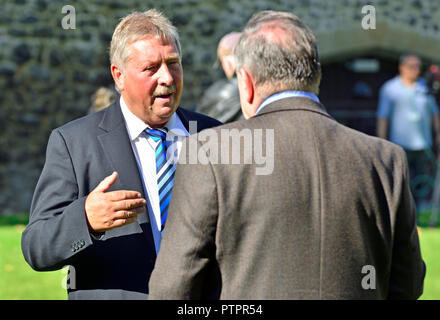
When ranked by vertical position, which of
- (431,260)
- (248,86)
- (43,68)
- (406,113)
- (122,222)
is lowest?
(431,260)

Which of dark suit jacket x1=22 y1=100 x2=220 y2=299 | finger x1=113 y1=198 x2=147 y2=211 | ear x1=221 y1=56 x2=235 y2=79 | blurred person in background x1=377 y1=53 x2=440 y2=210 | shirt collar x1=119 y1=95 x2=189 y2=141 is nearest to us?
finger x1=113 y1=198 x2=147 y2=211

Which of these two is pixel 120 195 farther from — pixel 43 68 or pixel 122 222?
pixel 43 68

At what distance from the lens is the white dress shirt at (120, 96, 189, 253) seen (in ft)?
10.5

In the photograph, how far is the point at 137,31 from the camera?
10.7 feet

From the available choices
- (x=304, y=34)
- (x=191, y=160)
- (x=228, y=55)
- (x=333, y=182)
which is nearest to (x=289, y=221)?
(x=333, y=182)

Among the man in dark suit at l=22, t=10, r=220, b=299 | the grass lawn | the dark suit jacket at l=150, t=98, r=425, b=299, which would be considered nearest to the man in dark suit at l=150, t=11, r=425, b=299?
Answer: the dark suit jacket at l=150, t=98, r=425, b=299

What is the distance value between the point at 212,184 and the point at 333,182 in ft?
1.25

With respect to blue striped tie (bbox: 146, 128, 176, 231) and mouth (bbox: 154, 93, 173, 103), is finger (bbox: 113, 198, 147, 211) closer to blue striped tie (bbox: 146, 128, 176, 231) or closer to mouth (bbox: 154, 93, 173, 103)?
blue striped tie (bbox: 146, 128, 176, 231)

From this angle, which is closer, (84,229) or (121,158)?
(84,229)

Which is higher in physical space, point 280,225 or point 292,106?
point 292,106

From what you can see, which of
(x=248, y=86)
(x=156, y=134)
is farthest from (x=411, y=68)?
(x=248, y=86)

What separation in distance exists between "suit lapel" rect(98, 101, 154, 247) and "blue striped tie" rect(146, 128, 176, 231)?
0.08 m

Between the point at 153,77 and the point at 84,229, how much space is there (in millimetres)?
709

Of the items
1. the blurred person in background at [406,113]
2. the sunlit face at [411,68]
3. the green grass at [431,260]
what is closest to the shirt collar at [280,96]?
the green grass at [431,260]
